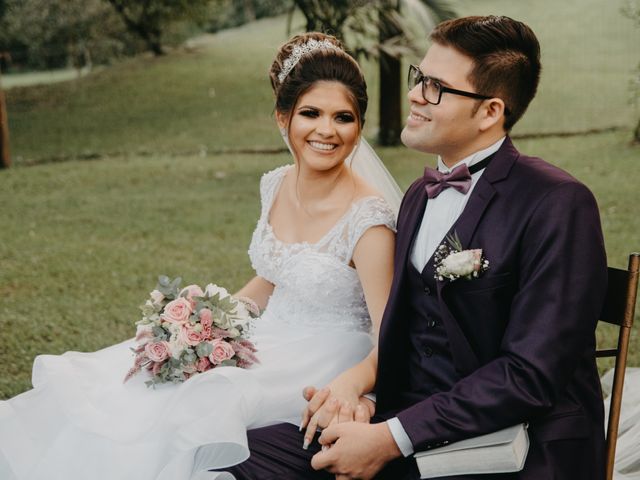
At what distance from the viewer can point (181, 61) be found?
2188 cm

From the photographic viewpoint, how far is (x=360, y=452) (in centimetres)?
251

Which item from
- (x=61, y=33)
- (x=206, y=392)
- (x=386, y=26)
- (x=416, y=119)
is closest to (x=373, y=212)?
(x=416, y=119)

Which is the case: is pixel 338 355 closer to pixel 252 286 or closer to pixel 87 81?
pixel 252 286

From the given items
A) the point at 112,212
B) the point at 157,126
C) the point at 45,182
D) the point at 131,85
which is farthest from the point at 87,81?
the point at 112,212

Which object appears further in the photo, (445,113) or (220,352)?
(220,352)

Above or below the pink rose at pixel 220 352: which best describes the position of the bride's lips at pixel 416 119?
above

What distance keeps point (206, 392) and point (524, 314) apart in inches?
41.0

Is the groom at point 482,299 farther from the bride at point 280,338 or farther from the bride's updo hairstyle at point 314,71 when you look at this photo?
the bride's updo hairstyle at point 314,71

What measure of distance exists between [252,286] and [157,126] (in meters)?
12.9

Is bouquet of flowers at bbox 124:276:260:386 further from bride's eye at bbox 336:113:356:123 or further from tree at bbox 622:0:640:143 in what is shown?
tree at bbox 622:0:640:143

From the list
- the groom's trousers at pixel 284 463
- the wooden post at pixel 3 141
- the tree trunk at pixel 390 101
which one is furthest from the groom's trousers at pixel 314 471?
the wooden post at pixel 3 141

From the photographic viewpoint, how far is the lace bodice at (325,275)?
3.22 meters

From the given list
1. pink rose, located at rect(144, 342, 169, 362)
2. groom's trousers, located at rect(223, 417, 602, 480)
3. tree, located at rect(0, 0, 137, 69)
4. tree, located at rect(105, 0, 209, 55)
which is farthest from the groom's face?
tree, located at rect(0, 0, 137, 69)

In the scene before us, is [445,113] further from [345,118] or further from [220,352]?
[220,352]
